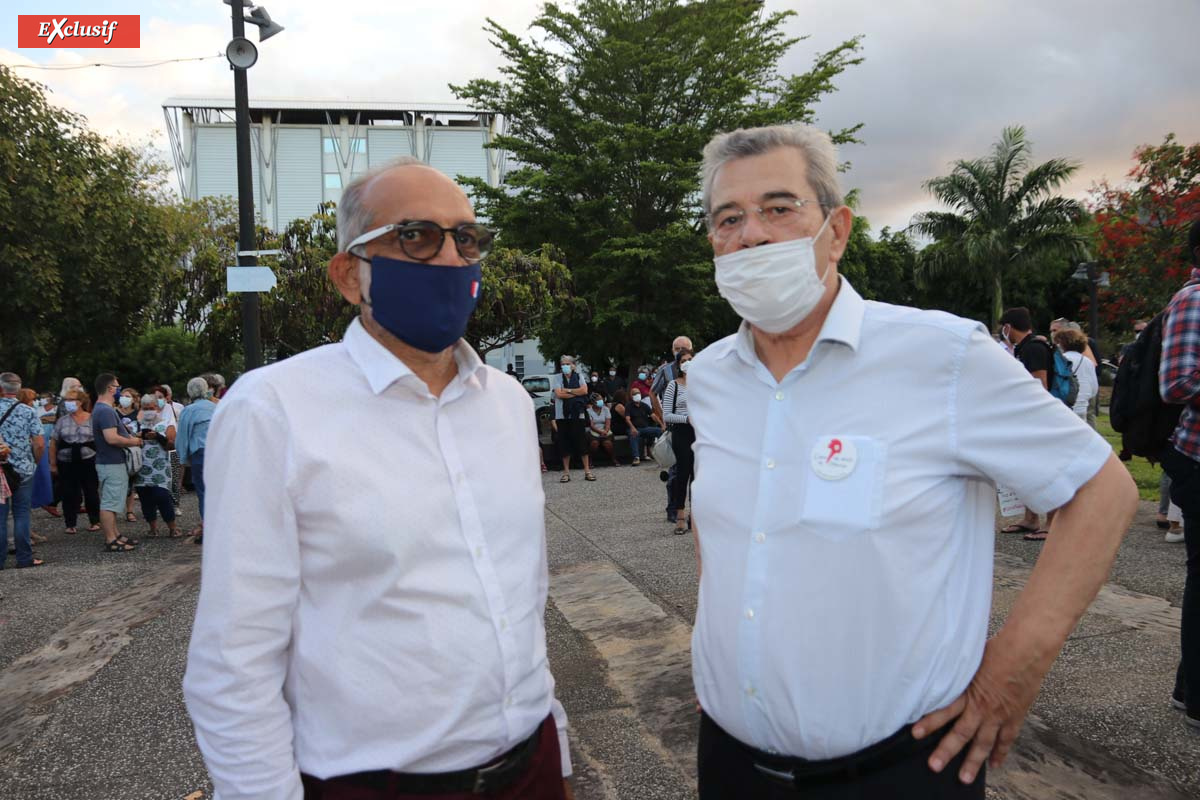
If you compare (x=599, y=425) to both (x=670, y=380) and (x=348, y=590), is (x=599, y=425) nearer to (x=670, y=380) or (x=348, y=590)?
(x=670, y=380)

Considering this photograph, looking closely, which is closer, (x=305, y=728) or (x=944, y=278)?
(x=305, y=728)

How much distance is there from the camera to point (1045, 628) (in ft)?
5.05

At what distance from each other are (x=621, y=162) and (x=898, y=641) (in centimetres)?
2405

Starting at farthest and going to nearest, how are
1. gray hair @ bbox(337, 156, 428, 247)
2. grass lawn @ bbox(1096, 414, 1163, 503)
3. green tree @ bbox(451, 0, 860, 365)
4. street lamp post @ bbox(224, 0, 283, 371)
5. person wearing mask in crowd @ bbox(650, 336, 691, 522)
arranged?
green tree @ bbox(451, 0, 860, 365) → street lamp post @ bbox(224, 0, 283, 371) → grass lawn @ bbox(1096, 414, 1163, 503) → person wearing mask in crowd @ bbox(650, 336, 691, 522) → gray hair @ bbox(337, 156, 428, 247)

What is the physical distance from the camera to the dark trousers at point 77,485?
9992 millimetres

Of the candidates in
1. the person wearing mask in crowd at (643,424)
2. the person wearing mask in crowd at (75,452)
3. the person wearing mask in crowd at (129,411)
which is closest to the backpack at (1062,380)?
the person wearing mask in crowd at (643,424)

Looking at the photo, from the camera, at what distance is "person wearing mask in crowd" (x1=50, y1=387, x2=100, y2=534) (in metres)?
9.80

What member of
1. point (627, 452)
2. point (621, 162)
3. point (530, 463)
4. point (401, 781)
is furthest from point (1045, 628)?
point (621, 162)

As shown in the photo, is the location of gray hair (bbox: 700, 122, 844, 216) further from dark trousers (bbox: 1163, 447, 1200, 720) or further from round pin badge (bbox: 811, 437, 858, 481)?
dark trousers (bbox: 1163, 447, 1200, 720)

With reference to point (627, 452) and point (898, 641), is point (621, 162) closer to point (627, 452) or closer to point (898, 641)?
point (627, 452)

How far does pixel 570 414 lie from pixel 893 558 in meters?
11.6

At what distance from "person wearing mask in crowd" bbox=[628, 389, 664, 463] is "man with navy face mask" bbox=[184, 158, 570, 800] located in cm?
1309

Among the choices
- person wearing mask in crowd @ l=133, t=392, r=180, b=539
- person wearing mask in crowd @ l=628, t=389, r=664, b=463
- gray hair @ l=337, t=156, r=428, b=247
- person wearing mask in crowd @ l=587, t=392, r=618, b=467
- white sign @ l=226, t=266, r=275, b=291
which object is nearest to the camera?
gray hair @ l=337, t=156, r=428, b=247

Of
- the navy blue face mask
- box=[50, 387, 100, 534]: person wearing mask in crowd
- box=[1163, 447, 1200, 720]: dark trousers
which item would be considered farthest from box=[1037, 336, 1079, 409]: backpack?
box=[50, 387, 100, 534]: person wearing mask in crowd
